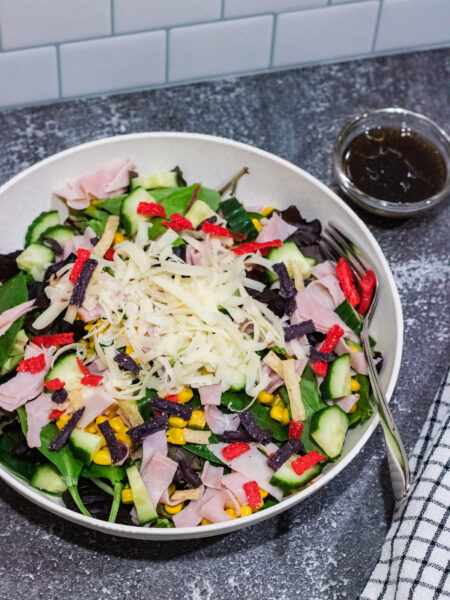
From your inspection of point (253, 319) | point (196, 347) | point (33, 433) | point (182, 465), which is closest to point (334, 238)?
point (253, 319)

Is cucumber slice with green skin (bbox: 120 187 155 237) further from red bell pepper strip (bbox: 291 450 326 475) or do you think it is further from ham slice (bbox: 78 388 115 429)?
red bell pepper strip (bbox: 291 450 326 475)

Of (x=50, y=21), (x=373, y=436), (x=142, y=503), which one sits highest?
(x=50, y=21)

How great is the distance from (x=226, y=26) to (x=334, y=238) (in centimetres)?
71

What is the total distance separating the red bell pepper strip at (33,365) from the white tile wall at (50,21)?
883mm

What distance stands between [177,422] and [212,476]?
5.3 inches

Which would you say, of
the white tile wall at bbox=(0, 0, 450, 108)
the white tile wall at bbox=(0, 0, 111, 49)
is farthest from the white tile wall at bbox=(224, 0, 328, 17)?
the white tile wall at bbox=(0, 0, 111, 49)

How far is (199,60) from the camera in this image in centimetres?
251

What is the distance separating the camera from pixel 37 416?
185cm

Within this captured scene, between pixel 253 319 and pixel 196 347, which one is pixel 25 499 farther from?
pixel 253 319

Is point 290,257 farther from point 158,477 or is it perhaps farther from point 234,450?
point 158,477

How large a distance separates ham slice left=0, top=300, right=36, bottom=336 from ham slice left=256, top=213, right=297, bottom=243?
22.6 inches

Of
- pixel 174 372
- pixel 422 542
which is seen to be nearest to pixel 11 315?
pixel 174 372

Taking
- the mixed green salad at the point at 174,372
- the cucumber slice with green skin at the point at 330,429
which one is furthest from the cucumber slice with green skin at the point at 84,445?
the cucumber slice with green skin at the point at 330,429

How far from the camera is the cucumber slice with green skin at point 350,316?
2.04m
